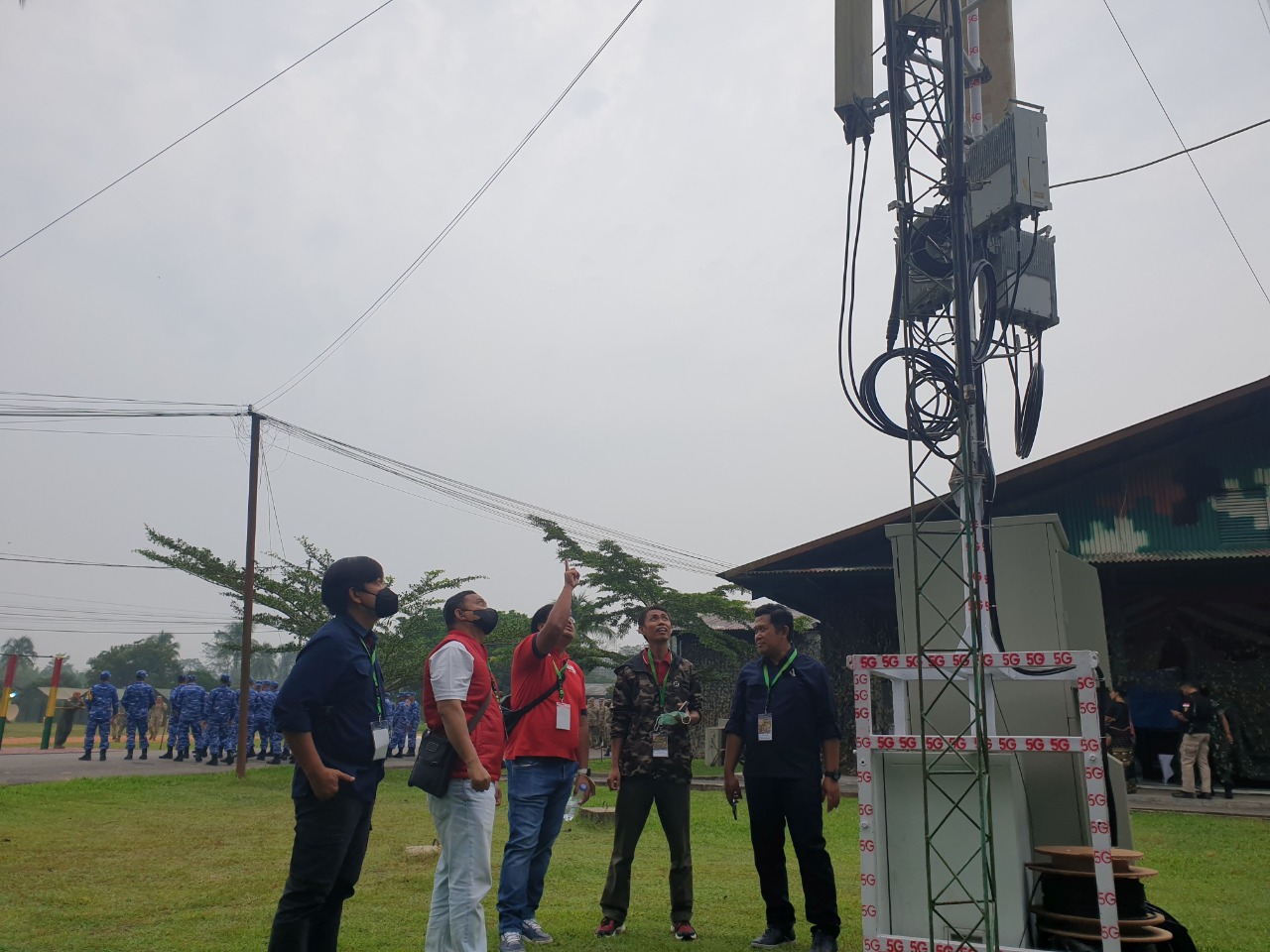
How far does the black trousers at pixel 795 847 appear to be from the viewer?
5350 mm

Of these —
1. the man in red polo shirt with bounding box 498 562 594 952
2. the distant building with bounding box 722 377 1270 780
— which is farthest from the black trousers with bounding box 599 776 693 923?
the distant building with bounding box 722 377 1270 780

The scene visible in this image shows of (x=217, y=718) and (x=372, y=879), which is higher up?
(x=217, y=718)

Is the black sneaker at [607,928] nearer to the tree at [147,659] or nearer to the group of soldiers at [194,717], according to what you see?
the group of soldiers at [194,717]

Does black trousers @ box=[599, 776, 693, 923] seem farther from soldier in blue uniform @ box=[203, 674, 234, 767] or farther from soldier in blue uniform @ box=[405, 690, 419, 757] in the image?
soldier in blue uniform @ box=[405, 690, 419, 757]

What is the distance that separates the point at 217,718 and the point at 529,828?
16745 mm

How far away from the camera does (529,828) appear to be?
5406mm

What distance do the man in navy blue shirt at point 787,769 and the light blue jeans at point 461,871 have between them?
1753mm

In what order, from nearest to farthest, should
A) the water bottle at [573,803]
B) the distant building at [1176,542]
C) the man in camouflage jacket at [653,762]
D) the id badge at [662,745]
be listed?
the man in camouflage jacket at [653,762] → the water bottle at [573,803] → the id badge at [662,745] → the distant building at [1176,542]

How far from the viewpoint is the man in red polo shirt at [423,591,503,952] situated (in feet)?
14.1

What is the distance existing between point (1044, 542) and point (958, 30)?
346 cm

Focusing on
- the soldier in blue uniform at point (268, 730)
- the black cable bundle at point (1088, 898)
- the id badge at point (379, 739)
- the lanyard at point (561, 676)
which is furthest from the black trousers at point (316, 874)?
the soldier in blue uniform at point (268, 730)

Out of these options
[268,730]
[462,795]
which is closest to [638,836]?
[462,795]

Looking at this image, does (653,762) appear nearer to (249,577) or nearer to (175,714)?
(249,577)

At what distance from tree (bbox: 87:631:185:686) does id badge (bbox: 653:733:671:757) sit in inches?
3139
